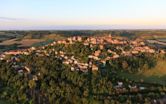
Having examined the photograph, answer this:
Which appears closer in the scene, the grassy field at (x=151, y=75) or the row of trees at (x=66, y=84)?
the row of trees at (x=66, y=84)

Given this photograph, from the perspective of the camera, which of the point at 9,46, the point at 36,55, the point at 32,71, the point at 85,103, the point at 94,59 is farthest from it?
the point at 9,46

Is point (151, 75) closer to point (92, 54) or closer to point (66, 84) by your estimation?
Result: point (66, 84)

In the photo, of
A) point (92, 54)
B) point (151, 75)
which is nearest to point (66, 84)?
point (151, 75)

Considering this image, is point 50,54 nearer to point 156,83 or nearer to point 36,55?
point 36,55

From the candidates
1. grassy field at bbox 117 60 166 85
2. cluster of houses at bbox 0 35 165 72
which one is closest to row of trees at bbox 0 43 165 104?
grassy field at bbox 117 60 166 85

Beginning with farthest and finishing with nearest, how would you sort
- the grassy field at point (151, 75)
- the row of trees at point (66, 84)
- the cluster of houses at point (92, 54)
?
the cluster of houses at point (92, 54) < the grassy field at point (151, 75) < the row of trees at point (66, 84)

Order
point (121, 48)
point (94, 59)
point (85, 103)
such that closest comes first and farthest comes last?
point (85, 103), point (94, 59), point (121, 48)

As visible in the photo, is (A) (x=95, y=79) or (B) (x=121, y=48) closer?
(A) (x=95, y=79)

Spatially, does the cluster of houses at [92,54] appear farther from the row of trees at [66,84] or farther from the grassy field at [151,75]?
the grassy field at [151,75]

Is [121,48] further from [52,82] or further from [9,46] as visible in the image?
[9,46]

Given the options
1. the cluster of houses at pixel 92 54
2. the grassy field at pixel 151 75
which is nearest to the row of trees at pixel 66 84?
the grassy field at pixel 151 75

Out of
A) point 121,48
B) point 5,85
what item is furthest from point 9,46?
point 5,85
